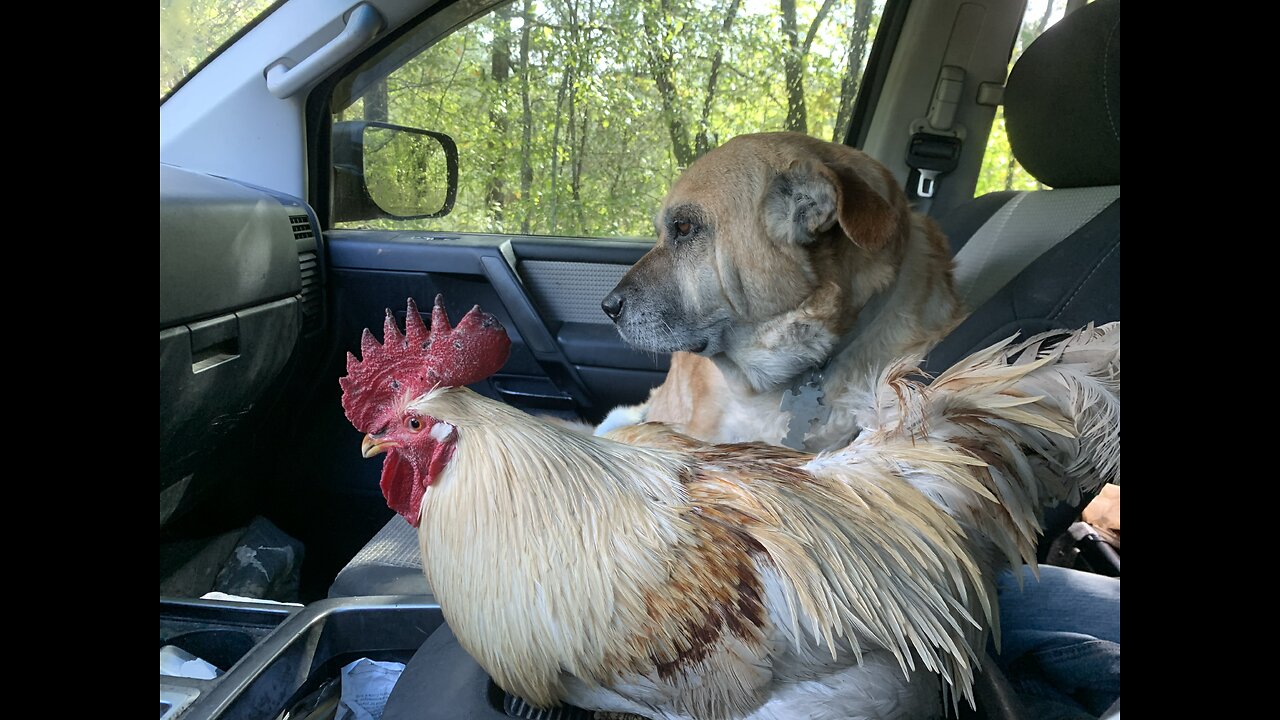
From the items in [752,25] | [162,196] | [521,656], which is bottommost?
[521,656]

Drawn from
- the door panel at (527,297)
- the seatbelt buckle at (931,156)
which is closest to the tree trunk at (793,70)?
the seatbelt buckle at (931,156)

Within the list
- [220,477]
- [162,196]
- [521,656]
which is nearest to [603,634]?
[521,656]

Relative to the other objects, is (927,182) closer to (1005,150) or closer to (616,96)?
(1005,150)

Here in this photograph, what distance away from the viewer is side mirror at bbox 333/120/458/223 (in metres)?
3.22

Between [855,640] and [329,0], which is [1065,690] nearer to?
[855,640]

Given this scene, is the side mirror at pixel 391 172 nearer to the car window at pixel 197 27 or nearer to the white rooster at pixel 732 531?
the car window at pixel 197 27

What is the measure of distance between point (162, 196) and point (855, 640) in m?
2.00

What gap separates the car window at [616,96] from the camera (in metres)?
3.70

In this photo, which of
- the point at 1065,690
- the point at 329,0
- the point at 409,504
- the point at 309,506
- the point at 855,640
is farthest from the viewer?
the point at 309,506

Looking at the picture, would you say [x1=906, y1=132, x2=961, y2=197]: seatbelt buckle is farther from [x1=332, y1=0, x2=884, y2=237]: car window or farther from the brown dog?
the brown dog

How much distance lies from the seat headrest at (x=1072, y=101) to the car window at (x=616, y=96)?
146cm

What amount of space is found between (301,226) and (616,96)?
202 cm

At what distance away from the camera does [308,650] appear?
4.70ft

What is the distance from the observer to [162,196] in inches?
79.5
